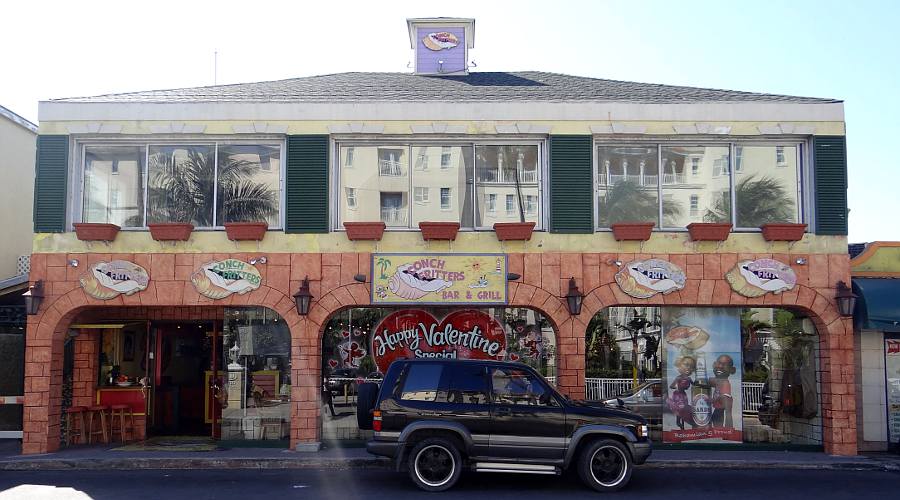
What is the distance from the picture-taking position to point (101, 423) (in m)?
14.9

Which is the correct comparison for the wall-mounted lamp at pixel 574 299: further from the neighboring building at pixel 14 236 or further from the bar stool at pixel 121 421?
the neighboring building at pixel 14 236

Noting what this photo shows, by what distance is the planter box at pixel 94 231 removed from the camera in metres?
13.7

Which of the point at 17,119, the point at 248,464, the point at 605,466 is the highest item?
the point at 17,119

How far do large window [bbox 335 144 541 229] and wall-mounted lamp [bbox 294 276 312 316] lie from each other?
1.45m

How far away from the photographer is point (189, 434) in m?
15.8

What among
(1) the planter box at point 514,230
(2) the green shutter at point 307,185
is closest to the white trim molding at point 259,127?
(2) the green shutter at point 307,185

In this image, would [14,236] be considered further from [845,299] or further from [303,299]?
[845,299]

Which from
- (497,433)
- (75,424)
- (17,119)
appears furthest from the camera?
(17,119)

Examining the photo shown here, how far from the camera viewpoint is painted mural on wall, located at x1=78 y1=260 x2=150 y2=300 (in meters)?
13.8

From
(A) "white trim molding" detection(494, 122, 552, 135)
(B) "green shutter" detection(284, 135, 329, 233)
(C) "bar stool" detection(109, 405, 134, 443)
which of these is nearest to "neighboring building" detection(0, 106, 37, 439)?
(C) "bar stool" detection(109, 405, 134, 443)

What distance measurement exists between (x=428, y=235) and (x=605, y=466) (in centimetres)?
505

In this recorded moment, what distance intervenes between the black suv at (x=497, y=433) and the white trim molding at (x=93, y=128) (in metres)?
7.22

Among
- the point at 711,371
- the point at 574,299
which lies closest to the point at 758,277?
the point at 711,371

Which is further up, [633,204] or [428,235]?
[633,204]
